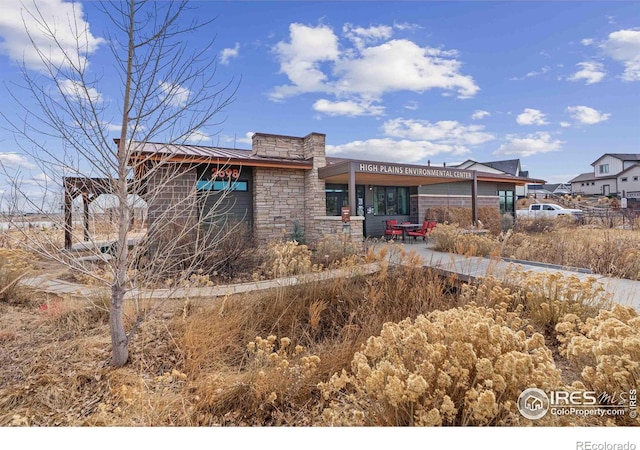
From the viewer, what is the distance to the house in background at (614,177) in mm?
34094

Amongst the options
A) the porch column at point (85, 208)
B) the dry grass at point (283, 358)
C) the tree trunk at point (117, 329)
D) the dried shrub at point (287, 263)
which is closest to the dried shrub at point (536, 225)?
the dry grass at point (283, 358)

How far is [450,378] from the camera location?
6.08 ft

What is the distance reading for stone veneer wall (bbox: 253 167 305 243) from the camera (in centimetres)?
1045

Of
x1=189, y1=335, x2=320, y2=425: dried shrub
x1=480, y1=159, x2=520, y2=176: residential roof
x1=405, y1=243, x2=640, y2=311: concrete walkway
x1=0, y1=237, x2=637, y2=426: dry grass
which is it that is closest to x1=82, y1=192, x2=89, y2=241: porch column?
x1=0, y1=237, x2=637, y2=426: dry grass

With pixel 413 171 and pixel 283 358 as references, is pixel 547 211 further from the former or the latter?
pixel 283 358

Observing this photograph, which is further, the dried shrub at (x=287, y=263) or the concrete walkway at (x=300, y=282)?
the dried shrub at (x=287, y=263)

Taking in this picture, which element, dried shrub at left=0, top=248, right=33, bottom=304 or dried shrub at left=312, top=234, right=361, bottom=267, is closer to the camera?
dried shrub at left=0, top=248, right=33, bottom=304

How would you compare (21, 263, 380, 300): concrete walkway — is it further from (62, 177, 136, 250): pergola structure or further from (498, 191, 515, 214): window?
(498, 191, 515, 214): window

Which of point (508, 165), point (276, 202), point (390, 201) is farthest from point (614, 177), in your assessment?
point (276, 202)

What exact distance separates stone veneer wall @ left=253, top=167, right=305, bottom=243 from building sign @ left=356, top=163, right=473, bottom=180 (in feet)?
9.37

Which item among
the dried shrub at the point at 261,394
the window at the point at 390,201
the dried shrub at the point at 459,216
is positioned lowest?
the dried shrub at the point at 261,394

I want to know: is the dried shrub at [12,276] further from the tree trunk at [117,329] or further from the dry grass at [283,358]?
the tree trunk at [117,329]

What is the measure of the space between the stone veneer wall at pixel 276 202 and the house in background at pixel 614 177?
41766 millimetres
